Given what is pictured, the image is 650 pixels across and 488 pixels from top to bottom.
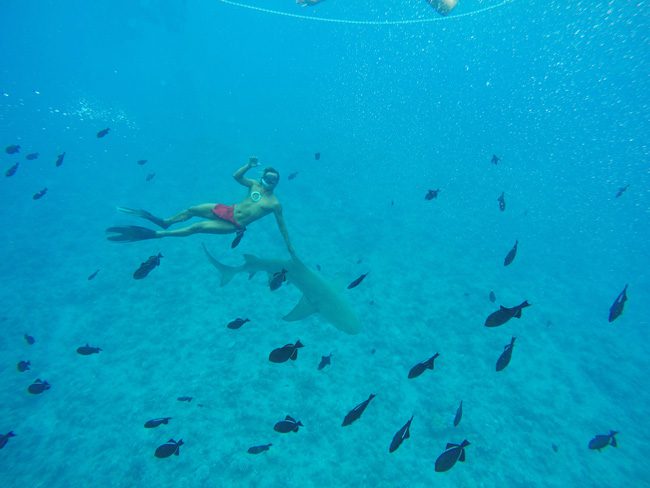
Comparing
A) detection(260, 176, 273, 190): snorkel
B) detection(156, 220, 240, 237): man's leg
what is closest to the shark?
detection(156, 220, 240, 237): man's leg

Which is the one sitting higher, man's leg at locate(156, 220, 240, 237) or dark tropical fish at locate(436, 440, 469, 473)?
man's leg at locate(156, 220, 240, 237)

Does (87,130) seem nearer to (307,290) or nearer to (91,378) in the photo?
(91,378)

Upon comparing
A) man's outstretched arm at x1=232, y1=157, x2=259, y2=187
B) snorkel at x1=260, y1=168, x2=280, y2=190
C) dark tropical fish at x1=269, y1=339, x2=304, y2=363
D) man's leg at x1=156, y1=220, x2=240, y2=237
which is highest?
man's outstretched arm at x1=232, y1=157, x2=259, y2=187

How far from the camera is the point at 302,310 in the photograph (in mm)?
8695

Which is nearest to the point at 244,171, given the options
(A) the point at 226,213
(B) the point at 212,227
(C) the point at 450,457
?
(A) the point at 226,213

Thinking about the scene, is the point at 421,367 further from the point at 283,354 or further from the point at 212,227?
the point at 212,227

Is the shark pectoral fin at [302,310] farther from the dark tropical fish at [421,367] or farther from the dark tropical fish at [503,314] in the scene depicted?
the dark tropical fish at [503,314]

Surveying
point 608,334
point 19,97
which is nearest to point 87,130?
point 19,97

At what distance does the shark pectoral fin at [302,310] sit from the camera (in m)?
8.59

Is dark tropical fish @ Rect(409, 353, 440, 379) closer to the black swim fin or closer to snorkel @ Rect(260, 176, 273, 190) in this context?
snorkel @ Rect(260, 176, 273, 190)

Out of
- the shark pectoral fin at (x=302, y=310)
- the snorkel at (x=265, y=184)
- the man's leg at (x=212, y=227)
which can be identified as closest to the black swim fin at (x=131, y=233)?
the man's leg at (x=212, y=227)

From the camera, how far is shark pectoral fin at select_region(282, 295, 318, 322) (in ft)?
28.2

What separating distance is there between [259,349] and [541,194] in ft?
138

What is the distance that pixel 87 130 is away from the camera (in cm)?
4953
